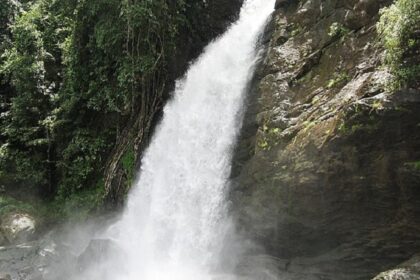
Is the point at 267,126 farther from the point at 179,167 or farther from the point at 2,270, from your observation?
the point at 2,270

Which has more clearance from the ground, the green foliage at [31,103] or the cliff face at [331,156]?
the green foliage at [31,103]

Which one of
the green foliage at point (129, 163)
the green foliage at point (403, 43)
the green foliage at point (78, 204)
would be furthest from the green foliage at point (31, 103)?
the green foliage at point (403, 43)

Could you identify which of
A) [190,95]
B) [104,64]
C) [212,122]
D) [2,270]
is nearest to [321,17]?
[212,122]

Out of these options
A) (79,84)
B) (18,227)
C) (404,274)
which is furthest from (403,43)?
(18,227)

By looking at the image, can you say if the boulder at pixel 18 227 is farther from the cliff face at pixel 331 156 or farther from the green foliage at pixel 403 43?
the green foliage at pixel 403 43

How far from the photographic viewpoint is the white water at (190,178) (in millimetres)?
9008

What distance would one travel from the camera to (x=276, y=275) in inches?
299

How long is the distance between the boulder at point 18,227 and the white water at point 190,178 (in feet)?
8.41

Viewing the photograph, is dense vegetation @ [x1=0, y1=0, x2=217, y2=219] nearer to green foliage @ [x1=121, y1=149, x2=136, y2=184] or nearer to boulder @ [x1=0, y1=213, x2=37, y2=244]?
green foliage @ [x1=121, y1=149, x2=136, y2=184]

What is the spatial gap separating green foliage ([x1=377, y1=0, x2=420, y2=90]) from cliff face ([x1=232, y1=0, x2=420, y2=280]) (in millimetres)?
214

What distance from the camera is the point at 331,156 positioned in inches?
267

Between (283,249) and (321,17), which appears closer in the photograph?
(283,249)

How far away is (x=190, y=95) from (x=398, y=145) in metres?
6.55

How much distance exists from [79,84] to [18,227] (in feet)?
15.1
